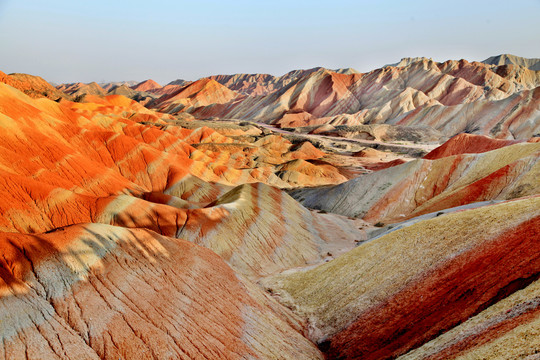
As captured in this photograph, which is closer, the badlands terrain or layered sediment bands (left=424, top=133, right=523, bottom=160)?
the badlands terrain

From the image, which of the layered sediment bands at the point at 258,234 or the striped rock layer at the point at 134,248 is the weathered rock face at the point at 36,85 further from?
the layered sediment bands at the point at 258,234

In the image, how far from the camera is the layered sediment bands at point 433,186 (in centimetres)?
3569

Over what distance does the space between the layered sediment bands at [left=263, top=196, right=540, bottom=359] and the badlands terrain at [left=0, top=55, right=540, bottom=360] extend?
0.08m

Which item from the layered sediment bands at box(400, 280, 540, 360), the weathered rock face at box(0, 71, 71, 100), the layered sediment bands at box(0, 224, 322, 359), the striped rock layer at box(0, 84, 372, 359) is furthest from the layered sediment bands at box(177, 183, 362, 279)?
the weathered rock face at box(0, 71, 71, 100)

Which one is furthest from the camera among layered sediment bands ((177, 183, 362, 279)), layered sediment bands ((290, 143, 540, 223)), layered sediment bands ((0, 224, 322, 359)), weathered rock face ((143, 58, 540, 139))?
weathered rock face ((143, 58, 540, 139))

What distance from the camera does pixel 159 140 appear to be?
66.1m

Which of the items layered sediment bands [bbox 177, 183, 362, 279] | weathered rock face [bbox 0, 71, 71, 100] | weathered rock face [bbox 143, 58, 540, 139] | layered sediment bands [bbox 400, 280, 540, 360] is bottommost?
layered sediment bands [bbox 177, 183, 362, 279]

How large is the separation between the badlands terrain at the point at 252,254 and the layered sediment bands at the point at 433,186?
7.9 inches

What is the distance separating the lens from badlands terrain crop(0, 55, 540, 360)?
38.8 feet

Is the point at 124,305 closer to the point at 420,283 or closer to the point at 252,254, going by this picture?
the point at 420,283

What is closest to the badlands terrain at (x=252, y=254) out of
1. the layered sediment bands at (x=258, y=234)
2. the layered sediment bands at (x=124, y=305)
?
the layered sediment bands at (x=124, y=305)

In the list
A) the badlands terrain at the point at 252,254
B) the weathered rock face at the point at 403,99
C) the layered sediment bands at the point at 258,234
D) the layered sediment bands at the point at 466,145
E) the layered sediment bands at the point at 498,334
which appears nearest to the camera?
the layered sediment bands at the point at 498,334

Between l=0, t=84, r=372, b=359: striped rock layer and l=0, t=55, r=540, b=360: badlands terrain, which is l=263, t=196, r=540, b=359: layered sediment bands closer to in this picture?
l=0, t=55, r=540, b=360: badlands terrain

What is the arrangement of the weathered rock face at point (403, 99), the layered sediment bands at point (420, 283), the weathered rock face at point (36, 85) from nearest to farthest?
the layered sediment bands at point (420, 283), the weathered rock face at point (36, 85), the weathered rock face at point (403, 99)
